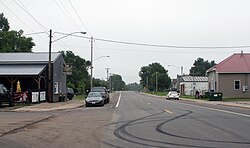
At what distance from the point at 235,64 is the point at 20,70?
116 feet

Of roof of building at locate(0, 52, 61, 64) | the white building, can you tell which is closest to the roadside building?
roof of building at locate(0, 52, 61, 64)

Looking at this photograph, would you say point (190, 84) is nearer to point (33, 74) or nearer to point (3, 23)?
point (3, 23)

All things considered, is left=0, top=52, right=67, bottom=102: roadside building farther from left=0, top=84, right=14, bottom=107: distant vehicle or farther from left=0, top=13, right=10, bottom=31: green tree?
left=0, top=13, right=10, bottom=31: green tree

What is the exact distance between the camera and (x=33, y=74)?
42906 millimetres

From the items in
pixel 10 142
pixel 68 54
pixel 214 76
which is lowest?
pixel 10 142

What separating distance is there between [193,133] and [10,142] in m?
6.28

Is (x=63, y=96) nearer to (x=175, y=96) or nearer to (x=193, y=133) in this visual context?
(x=175, y=96)

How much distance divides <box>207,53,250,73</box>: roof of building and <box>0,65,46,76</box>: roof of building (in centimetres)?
3009

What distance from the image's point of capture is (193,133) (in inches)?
587

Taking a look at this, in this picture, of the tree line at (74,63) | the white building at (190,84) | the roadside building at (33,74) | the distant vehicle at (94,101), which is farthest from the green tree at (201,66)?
the distant vehicle at (94,101)

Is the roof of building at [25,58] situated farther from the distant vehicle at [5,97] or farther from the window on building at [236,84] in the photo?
the window on building at [236,84]

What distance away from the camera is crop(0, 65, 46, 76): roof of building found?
4357 cm

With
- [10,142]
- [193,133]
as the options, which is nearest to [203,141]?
[193,133]

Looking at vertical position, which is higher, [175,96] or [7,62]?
[7,62]
